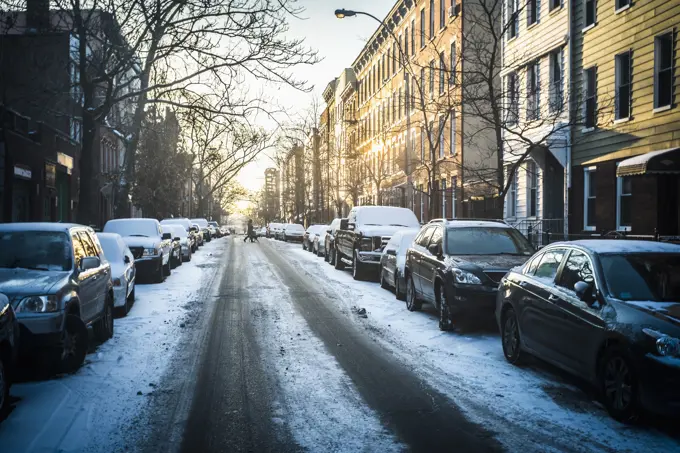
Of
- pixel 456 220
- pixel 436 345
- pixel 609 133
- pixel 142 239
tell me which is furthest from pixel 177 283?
pixel 609 133

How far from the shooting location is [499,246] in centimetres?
1276

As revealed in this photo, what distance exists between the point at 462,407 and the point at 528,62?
2059cm

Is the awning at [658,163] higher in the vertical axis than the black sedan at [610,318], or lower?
higher

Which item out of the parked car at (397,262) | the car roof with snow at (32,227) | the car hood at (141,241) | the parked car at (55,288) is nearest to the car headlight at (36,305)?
the parked car at (55,288)

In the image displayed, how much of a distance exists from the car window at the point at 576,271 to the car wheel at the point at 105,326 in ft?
20.6

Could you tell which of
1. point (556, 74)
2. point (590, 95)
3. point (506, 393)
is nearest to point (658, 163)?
point (590, 95)

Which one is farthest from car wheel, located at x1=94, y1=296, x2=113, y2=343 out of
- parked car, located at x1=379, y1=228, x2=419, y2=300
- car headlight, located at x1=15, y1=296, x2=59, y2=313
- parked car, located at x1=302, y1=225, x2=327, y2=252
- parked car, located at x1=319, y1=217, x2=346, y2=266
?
parked car, located at x1=302, y1=225, x2=327, y2=252

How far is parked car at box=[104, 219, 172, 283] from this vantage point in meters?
20.0

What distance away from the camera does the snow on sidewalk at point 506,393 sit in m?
5.95

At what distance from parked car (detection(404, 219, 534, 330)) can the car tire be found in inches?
264

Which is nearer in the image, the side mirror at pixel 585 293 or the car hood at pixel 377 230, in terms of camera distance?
the side mirror at pixel 585 293

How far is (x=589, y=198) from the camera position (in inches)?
890

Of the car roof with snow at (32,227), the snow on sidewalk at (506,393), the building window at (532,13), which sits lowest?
the snow on sidewalk at (506,393)

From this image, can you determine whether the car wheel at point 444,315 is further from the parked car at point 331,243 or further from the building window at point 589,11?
the parked car at point 331,243
